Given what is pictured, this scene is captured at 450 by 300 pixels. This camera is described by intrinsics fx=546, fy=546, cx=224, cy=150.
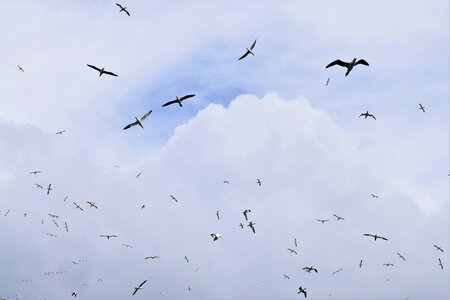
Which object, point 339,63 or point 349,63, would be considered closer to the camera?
point 339,63

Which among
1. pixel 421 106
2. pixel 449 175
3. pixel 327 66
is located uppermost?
pixel 327 66

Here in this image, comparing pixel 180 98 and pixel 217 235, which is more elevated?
pixel 180 98

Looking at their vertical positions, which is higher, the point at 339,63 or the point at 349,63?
the point at 349,63

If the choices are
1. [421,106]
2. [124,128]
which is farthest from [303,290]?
[124,128]

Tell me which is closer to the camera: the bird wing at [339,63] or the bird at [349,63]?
the bird at [349,63]

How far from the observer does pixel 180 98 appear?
6881 cm

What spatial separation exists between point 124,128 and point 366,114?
48122 mm

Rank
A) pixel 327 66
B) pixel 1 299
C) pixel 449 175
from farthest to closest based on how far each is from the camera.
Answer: pixel 1 299, pixel 449 175, pixel 327 66

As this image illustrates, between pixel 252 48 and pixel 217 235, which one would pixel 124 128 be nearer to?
pixel 252 48

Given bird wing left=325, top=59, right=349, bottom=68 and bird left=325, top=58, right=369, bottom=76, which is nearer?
bird left=325, top=58, right=369, bottom=76

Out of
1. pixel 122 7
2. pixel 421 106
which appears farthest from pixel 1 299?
pixel 421 106

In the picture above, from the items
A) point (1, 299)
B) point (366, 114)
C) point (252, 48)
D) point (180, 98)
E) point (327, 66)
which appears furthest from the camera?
point (1, 299)

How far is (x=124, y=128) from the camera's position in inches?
2544

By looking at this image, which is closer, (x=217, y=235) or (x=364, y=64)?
(x=364, y=64)
